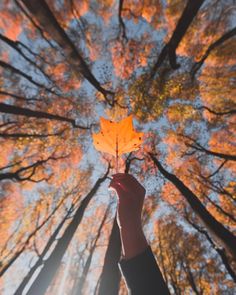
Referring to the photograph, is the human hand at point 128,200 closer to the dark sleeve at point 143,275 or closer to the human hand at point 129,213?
the human hand at point 129,213

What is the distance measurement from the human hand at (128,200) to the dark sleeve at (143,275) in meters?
0.16

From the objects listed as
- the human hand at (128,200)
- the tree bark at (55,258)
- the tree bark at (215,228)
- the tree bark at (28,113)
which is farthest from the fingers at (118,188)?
the tree bark at (55,258)

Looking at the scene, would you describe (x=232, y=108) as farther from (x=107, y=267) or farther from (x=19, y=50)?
(x=19, y=50)

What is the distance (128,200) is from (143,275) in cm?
39

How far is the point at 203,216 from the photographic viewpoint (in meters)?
9.38

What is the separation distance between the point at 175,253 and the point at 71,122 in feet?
45.0

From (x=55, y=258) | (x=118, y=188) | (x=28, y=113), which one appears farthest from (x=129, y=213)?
(x=55, y=258)

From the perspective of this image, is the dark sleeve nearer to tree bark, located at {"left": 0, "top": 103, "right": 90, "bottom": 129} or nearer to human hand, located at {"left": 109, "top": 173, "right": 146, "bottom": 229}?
human hand, located at {"left": 109, "top": 173, "right": 146, "bottom": 229}

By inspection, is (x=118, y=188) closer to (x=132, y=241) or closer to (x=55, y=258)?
(x=132, y=241)

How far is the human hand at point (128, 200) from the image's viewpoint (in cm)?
120

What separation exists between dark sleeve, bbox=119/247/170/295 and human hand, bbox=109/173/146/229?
0.52 feet

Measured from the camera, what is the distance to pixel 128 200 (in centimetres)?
129

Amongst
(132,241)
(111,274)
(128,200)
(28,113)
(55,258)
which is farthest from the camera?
(55,258)

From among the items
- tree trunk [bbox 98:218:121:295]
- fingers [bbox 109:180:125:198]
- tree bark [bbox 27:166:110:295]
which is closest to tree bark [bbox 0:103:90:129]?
tree bark [bbox 27:166:110:295]
